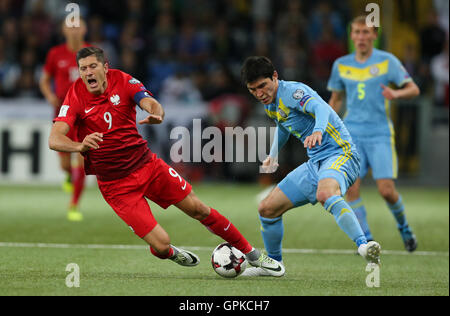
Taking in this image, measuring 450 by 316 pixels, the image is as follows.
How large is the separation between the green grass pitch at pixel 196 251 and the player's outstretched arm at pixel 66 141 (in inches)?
38.7

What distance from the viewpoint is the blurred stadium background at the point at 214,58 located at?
15.5m

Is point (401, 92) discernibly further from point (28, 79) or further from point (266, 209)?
point (28, 79)

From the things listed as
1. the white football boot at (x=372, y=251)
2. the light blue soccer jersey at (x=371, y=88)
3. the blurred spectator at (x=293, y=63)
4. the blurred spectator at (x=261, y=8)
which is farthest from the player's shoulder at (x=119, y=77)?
the blurred spectator at (x=261, y=8)

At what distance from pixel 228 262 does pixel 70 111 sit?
1714 millimetres

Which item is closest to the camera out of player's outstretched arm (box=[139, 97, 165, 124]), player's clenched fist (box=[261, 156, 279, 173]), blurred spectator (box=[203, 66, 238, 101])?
player's outstretched arm (box=[139, 97, 165, 124])

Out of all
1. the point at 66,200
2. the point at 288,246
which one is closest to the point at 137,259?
the point at 288,246

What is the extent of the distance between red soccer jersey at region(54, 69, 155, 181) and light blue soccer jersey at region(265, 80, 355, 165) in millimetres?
1108

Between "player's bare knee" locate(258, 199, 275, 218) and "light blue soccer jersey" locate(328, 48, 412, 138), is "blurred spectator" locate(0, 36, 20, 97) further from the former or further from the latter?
"player's bare knee" locate(258, 199, 275, 218)

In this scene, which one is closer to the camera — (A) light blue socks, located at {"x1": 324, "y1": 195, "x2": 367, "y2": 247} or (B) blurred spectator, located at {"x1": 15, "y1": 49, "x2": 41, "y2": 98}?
(A) light blue socks, located at {"x1": 324, "y1": 195, "x2": 367, "y2": 247}

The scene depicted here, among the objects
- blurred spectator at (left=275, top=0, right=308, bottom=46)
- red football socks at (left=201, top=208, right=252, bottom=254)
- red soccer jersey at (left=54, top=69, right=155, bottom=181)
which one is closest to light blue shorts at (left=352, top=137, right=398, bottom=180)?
red football socks at (left=201, top=208, right=252, bottom=254)

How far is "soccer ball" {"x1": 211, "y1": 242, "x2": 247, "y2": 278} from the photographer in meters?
6.41

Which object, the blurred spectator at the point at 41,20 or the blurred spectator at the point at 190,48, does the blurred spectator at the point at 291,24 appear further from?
the blurred spectator at the point at 41,20

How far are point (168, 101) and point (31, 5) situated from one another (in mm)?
4513

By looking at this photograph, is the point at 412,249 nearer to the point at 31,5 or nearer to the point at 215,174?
the point at 215,174
